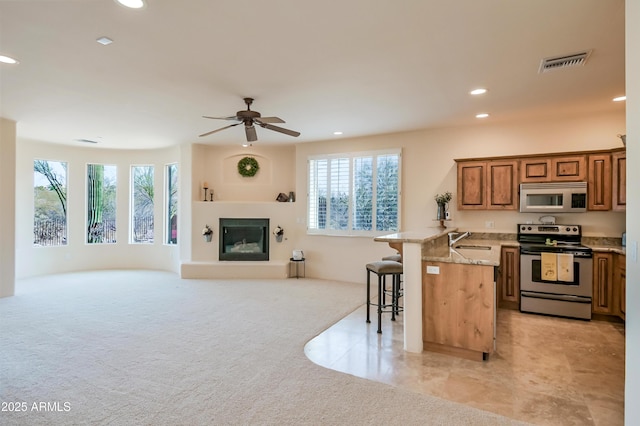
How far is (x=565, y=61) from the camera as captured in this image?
9.95 ft

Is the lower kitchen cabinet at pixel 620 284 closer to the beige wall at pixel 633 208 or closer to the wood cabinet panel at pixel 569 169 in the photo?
the wood cabinet panel at pixel 569 169

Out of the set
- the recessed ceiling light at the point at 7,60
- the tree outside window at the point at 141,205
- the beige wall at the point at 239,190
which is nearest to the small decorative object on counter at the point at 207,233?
the beige wall at the point at 239,190

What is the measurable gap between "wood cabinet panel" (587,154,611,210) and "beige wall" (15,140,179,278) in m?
7.41

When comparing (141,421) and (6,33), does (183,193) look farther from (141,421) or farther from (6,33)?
(141,421)

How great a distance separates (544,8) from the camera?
7.45 ft

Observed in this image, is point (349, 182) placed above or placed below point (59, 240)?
above

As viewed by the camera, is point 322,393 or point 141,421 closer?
point 141,421

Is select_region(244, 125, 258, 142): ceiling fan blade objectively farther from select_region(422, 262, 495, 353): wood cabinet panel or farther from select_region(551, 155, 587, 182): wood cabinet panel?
select_region(551, 155, 587, 182): wood cabinet panel

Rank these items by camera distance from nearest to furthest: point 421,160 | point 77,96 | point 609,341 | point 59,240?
point 609,341 → point 77,96 → point 421,160 → point 59,240

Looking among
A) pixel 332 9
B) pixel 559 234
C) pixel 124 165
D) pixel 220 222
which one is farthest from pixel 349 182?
pixel 124 165

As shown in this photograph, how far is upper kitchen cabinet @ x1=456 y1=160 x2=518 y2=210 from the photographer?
489 centimetres

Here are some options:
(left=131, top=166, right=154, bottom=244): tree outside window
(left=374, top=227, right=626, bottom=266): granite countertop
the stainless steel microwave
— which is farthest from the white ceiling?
(left=131, top=166, right=154, bottom=244): tree outside window

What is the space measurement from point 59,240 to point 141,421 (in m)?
6.91

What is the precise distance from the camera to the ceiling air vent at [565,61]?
2931 mm
